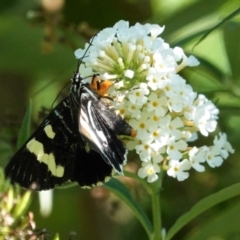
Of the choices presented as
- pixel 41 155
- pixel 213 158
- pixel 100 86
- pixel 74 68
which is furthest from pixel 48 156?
pixel 74 68

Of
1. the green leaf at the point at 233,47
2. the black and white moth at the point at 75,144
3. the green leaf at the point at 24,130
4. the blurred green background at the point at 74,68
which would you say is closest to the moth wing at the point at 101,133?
the black and white moth at the point at 75,144

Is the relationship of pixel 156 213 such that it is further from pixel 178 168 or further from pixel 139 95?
pixel 139 95

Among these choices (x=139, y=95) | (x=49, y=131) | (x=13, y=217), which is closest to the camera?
(x=13, y=217)

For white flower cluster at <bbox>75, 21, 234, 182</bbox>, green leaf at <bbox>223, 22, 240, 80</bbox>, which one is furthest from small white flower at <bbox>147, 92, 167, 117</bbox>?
green leaf at <bbox>223, 22, 240, 80</bbox>

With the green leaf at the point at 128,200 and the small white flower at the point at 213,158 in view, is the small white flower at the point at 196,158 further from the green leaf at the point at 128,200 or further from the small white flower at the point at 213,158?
the green leaf at the point at 128,200

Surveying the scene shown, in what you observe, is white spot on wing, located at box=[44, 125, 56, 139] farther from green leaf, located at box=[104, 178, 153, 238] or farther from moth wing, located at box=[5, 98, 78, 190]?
green leaf, located at box=[104, 178, 153, 238]

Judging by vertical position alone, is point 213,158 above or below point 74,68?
below
